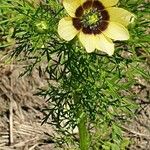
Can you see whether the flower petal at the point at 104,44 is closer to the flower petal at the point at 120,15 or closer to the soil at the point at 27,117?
the flower petal at the point at 120,15

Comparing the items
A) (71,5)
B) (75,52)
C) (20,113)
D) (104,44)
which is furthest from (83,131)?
(20,113)

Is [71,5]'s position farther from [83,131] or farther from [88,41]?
[83,131]

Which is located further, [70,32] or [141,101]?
[141,101]

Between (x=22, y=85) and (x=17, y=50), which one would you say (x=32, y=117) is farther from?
(x=17, y=50)

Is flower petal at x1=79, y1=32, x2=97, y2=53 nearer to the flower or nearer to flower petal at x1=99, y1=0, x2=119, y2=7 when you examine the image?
the flower

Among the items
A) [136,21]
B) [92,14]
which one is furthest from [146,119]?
[92,14]

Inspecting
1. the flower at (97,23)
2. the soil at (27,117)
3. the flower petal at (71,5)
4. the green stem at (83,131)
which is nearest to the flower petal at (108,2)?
the flower at (97,23)

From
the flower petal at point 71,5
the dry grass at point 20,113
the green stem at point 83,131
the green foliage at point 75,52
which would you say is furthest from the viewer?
the dry grass at point 20,113
